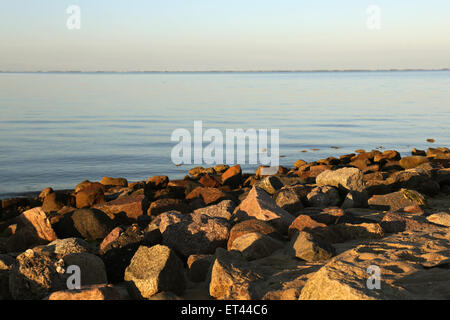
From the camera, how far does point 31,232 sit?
7.60 meters

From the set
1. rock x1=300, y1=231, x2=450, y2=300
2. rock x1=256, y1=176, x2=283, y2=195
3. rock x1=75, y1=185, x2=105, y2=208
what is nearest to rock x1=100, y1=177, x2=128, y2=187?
rock x1=75, y1=185, x2=105, y2=208

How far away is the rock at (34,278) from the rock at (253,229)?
7.64ft

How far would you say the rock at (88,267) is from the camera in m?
5.18

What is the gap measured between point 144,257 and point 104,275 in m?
0.49

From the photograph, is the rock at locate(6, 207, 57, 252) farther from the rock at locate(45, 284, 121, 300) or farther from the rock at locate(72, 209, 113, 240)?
the rock at locate(45, 284, 121, 300)

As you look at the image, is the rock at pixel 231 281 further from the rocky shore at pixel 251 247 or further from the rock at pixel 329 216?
the rock at pixel 329 216

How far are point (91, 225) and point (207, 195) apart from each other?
2867 millimetres

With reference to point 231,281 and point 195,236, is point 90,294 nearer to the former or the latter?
point 231,281

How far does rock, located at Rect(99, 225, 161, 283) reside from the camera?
549 centimetres

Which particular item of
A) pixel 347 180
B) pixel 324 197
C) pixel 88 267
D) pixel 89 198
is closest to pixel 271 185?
pixel 324 197

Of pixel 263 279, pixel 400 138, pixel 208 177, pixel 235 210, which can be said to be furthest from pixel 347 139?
pixel 263 279

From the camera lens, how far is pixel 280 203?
28.0 feet

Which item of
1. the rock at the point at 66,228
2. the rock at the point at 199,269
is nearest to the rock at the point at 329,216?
the rock at the point at 199,269

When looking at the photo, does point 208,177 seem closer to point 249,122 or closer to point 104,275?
point 104,275
